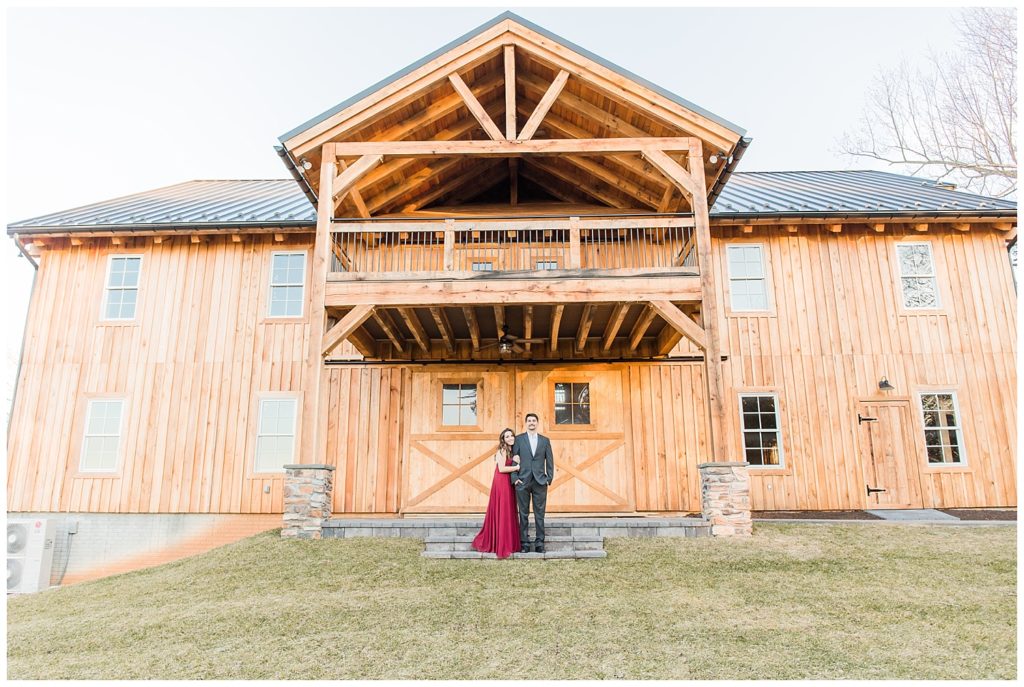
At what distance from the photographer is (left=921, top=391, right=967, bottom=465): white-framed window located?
12.1 metres

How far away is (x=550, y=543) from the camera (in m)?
8.66

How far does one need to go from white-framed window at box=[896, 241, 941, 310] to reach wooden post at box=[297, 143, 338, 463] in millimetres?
11074

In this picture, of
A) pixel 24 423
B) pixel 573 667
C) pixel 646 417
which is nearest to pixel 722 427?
pixel 646 417

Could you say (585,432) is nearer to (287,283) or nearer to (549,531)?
(549,531)

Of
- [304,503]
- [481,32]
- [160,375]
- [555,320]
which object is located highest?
[481,32]

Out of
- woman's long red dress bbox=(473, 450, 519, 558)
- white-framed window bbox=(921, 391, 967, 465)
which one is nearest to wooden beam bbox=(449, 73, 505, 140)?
woman's long red dress bbox=(473, 450, 519, 558)


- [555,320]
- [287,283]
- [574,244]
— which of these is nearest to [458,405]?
[555,320]

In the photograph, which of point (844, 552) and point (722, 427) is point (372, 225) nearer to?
point (722, 427)

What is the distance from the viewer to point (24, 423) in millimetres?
12359

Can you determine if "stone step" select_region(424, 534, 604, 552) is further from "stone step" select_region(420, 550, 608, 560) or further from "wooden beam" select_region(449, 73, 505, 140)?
"wooden beam" select_region(449, 73, 505, 140)

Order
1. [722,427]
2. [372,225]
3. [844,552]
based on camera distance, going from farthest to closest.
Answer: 1. [372,225]
2. [722,427]
3. [844,552]

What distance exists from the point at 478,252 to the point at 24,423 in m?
9.35

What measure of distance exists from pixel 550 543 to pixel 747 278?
284 inches

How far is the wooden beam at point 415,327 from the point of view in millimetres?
10234
